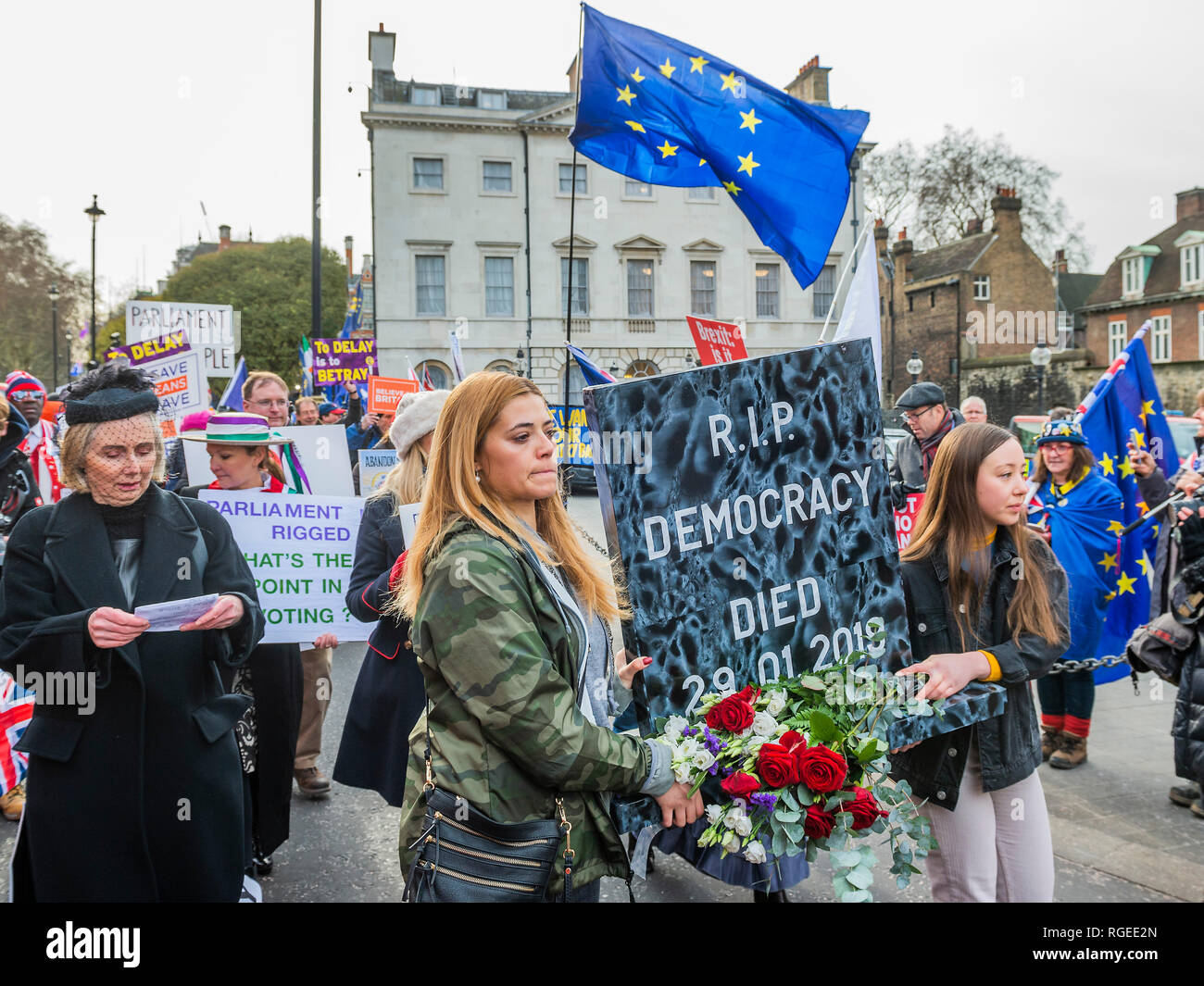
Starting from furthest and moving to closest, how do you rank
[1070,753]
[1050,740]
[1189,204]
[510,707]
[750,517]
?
[1189,204]
[1050,740]
[1070,753]
[750,517]
[510,707]

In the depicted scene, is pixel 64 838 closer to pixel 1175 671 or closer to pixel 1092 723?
pixel 1175 671

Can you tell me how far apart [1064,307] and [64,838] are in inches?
2247

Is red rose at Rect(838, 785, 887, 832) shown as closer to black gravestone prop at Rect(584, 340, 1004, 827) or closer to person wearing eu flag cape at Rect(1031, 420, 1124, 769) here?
black gravestone prop at Rect(584, 340, 1004, 827)

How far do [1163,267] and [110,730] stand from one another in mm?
47035

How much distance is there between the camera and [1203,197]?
4072 cm

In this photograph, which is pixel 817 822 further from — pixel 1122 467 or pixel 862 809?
pixel 1122 467

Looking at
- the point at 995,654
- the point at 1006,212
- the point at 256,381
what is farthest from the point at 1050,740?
the point at 1006,212

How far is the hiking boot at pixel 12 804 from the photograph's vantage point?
15.2ft

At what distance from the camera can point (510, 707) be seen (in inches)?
71.2

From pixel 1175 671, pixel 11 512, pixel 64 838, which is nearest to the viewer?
pixel 64 838

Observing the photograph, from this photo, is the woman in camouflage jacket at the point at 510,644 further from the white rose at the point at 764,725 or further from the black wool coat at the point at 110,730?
the black wool coat at the point at 110,730

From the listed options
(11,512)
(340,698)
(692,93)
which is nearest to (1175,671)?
(692,93)

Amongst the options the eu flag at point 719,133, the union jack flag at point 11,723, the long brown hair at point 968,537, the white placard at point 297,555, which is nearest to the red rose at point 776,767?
the long brown hair at point 968,537

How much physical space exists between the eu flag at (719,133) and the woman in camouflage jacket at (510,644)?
2.29 metres
